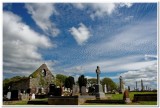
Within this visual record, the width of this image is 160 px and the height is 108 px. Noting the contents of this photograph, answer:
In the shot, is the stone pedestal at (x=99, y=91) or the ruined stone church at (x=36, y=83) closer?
the stone pedestal at (x=99, y=91)

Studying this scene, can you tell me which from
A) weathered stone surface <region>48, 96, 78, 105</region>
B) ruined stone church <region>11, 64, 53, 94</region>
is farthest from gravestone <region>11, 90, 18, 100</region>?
weathered stone surface <region>48, 96, 78, 105</region>

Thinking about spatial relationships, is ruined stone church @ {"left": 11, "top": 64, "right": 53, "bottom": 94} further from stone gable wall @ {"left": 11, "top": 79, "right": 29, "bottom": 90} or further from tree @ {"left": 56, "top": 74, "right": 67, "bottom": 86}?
tree @ {"left": 56, "top": 74, "right": 67, "bottom": 86}

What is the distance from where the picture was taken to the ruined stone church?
14844mm

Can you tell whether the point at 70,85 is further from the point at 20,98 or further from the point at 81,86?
the point at 20,98

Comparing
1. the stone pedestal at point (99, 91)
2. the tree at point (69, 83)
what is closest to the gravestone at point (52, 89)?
the tree at point (69, 83)

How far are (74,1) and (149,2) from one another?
2372mm

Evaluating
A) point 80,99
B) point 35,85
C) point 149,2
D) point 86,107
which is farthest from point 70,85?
point 149,2

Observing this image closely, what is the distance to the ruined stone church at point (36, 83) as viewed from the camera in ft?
48.7

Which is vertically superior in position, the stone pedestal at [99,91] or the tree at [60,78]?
the tree at [60,78]

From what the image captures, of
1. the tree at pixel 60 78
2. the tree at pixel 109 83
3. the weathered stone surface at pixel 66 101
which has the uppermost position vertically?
the tree at pixel 60 78

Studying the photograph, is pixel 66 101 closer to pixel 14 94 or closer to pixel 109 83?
pixel 109 83

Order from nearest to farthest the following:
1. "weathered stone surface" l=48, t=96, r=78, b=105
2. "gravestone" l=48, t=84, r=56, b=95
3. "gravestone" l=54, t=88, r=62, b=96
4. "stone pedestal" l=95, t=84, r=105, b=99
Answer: "weathered stone surface" l=48, t=96, r=78, b=105 < "stone pedestal" l=95, t=84, r=105, b=99 < "gravestone" l=54, t=88, r=62, b=96 < "gravestone" l=48, t=84, r=56, b=95

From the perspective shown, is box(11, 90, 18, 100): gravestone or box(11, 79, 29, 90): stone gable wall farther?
box(11, 79, 29, 90): stone gable wall

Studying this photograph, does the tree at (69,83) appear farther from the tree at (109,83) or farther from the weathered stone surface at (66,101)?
the weathered stone surface at (66,101)
